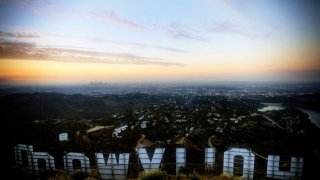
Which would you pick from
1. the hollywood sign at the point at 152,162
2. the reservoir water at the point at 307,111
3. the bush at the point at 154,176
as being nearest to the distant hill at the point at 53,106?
the hollywood sign at the point at 152,162

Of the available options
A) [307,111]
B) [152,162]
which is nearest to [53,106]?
[152,162]

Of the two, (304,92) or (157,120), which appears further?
(157,120)

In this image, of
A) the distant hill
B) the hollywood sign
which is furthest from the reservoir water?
the distant hill

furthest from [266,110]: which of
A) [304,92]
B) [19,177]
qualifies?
[19,177]

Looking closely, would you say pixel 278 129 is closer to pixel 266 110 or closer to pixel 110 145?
pixel 266 110

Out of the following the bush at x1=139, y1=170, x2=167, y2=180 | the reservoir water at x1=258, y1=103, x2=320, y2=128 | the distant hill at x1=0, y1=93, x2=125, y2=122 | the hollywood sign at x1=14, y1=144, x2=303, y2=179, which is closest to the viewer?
the bush at x1=139, y1=170, x2=167, y2=180

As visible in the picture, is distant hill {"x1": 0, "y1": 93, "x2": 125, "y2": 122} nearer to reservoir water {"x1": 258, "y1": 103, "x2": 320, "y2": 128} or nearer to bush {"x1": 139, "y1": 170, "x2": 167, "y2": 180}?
bush {"x1": 139, "y1": 170, "x2": 167, "y2": 180}

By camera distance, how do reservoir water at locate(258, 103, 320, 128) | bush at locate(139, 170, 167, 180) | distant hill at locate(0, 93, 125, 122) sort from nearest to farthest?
bush at locate(139, 170, 167, 180) < reservoir water at locate(258, 103, 320, 128) < distant hill at locate(0, 93, 125, 122)

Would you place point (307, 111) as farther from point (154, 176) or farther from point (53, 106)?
point (53, 106)
